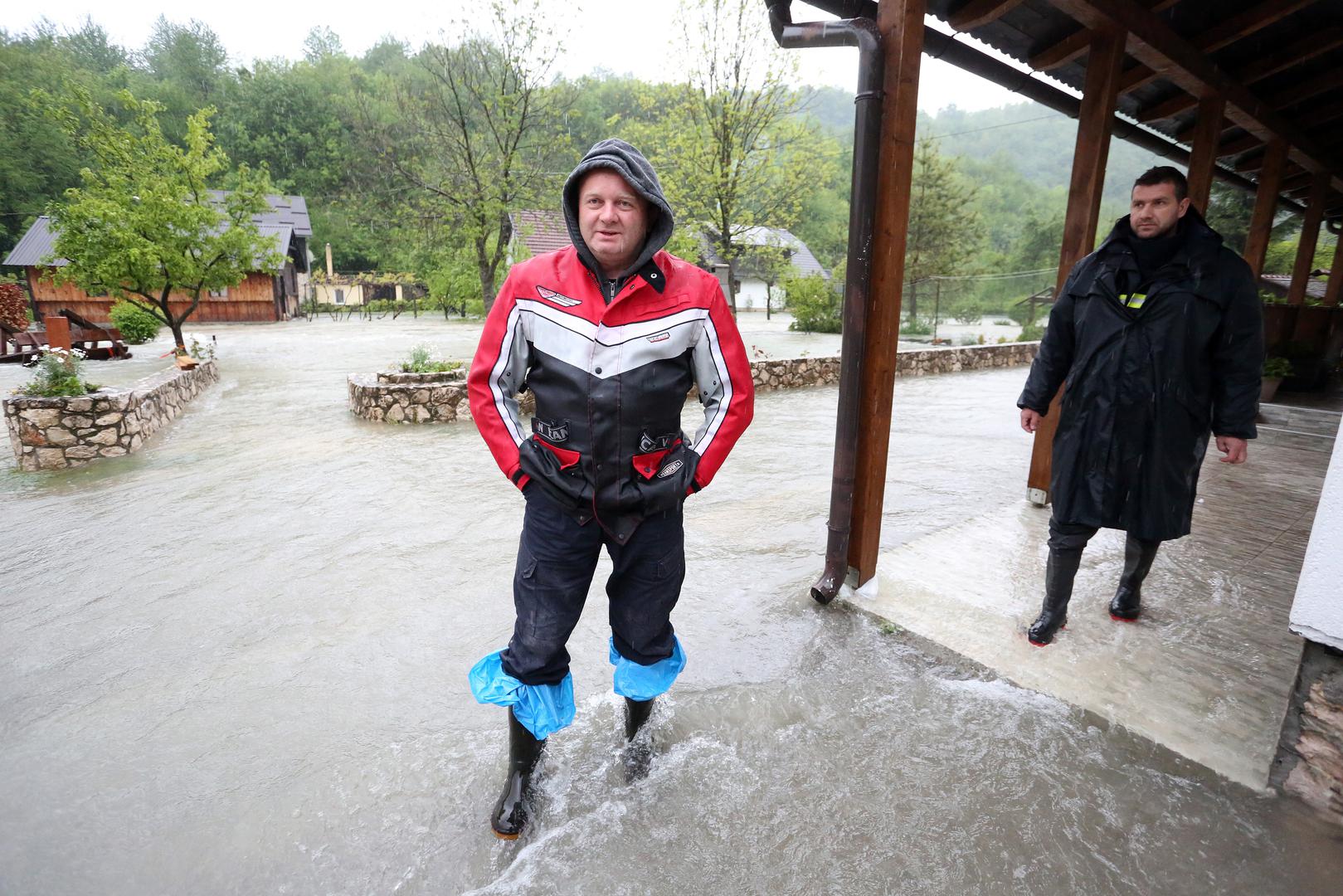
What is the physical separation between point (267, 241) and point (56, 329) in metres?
3.98

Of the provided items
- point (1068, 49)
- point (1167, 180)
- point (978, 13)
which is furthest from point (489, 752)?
point (1068, 49)

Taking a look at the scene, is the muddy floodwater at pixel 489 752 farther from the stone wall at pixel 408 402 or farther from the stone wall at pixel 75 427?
the stone wall at pixel 408 402

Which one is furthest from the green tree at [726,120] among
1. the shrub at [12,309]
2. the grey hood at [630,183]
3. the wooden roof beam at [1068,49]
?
the shrub at [12,309]

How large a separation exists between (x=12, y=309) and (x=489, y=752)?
63.6 ft

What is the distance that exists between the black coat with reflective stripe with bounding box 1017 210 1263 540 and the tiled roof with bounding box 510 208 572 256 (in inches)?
339

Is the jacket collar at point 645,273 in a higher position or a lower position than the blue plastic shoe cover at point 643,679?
higher

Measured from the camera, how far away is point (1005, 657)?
2.68 meters

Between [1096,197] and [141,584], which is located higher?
[1096,197]

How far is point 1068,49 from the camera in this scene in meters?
4.29

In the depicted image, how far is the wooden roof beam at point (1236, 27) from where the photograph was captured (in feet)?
13.2

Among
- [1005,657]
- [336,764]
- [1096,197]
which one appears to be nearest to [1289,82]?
[1096,197]

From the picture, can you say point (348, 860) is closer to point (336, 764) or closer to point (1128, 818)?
point (336, 764)

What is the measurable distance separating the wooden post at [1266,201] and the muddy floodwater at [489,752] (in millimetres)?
5968

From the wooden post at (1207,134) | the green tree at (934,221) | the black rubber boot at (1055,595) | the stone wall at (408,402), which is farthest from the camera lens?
the green tree at (934,221)
